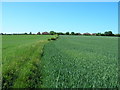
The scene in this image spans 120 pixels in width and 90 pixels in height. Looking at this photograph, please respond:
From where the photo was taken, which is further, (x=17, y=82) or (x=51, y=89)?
(x=17, y=82)

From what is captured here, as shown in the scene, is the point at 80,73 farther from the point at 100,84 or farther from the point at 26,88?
the point at 26,88

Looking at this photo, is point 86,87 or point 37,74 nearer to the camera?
point 86,87

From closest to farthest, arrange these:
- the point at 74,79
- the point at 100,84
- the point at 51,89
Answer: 1. the point at 51,89
2. the point at 100,84
3. the point at 74,79

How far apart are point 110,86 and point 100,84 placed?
14.8 inches

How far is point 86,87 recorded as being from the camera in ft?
24.1

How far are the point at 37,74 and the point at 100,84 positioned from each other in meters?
3.04

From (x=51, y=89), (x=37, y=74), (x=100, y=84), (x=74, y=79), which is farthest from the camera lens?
(x=37, y=74)

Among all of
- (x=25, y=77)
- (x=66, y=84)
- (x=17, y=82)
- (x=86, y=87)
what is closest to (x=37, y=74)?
(x=25, y=77)

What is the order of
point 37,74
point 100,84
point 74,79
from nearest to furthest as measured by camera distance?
point 100,84
point 74,79
point 37,74

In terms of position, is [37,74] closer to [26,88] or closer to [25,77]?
[25,77]

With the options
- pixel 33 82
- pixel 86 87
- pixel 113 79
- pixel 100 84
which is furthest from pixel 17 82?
pixel 113 79

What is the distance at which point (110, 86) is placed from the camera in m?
7.69

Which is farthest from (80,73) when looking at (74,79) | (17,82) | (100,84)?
(17,82)

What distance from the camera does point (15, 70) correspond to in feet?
32.2
